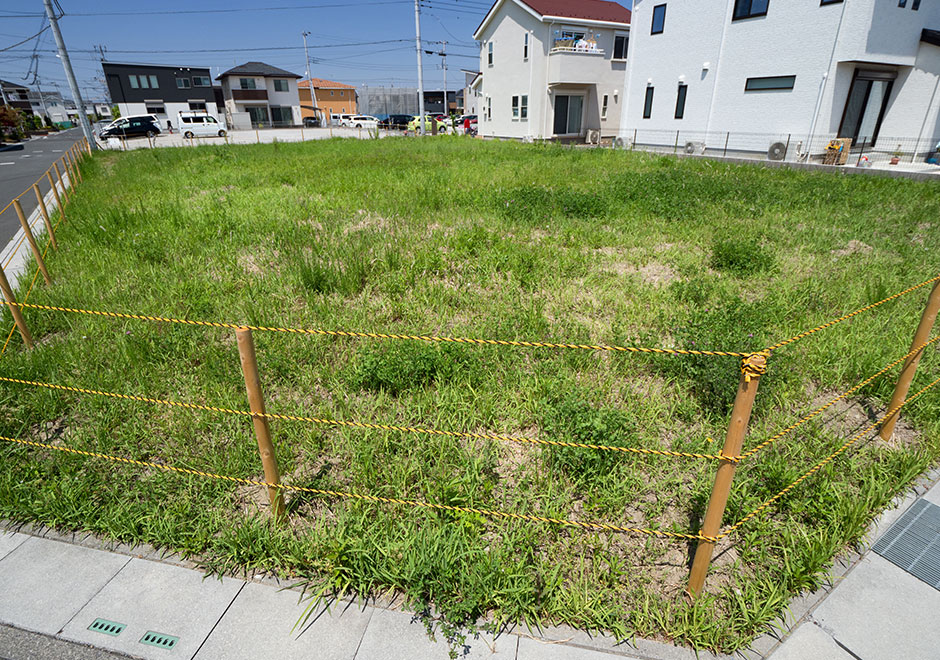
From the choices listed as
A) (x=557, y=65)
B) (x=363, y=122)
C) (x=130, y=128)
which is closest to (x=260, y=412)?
(x=557, y=65)

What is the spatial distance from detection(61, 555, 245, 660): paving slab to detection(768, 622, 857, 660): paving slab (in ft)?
8.47

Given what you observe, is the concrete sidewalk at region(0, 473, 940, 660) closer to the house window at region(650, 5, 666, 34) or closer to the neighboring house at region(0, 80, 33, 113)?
the house window at region(650, 5, 666, 34)

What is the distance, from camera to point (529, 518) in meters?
2.61

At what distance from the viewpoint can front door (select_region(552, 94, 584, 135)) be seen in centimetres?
2694

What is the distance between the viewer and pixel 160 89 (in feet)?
167

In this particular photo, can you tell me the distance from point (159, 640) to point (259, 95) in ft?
184

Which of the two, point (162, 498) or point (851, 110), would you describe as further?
point (851, 110)

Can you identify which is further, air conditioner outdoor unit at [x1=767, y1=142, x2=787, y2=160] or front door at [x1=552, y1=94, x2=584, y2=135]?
front door at [x1=552, y1=94, x2=584, y2=135]

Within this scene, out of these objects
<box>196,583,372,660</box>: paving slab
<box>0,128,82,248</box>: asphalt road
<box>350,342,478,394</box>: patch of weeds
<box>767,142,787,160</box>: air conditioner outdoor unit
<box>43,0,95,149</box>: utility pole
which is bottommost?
<box>196,583,372,660</box>: paving slab

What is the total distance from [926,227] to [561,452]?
8427 mm

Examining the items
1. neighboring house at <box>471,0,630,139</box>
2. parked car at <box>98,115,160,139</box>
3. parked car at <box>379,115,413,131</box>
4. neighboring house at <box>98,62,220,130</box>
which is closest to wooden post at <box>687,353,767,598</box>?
neighboring house at <box>471,0,630,139</box>

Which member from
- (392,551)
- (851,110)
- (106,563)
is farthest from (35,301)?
(851,110)

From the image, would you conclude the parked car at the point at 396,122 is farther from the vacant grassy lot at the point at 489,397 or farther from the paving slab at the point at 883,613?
the paving slab at the point at 883,613

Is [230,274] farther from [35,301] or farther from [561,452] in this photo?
[561,452]
